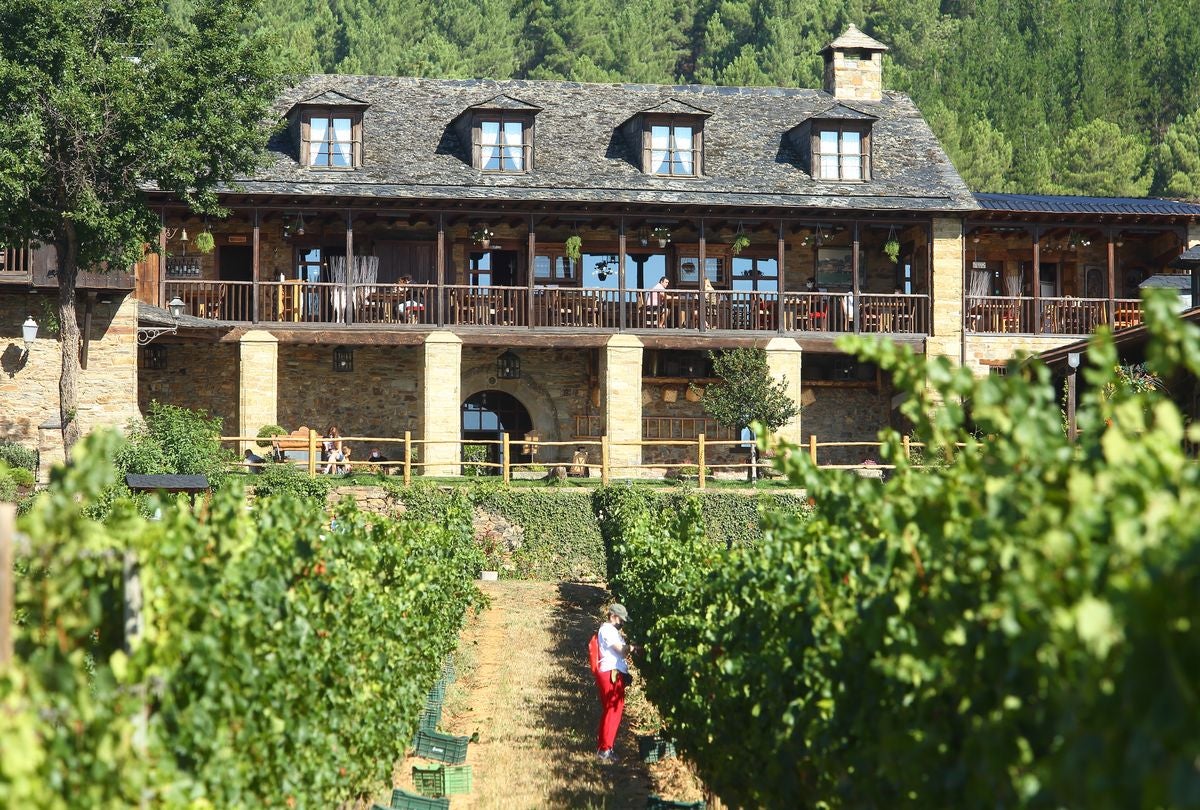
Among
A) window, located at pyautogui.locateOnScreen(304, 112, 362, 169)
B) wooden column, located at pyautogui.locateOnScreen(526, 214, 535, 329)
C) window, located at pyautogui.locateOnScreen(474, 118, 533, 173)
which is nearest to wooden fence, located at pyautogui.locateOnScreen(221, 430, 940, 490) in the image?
wooden column, located at pyautogui.locateOnScreen(526, 214, 535, 329)

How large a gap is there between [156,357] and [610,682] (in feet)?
56.7

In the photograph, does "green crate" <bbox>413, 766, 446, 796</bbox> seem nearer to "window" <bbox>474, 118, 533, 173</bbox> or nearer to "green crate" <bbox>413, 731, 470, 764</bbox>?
"green crate" <bbox>413, 731, 470, 764</bbox>

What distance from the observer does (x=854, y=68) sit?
31.4 m

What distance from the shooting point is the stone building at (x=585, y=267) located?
2656 centimetres

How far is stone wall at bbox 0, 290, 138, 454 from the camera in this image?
23.5 m

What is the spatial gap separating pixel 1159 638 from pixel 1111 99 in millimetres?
53980

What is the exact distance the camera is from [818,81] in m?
55.5

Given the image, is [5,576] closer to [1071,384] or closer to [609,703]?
[609,703]

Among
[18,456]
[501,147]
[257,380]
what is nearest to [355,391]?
[257,380]

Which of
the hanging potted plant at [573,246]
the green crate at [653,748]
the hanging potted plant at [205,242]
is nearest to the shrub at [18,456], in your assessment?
the hanging potted plant at [205,242]

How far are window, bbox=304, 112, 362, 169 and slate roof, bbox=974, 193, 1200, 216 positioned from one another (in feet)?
36.0

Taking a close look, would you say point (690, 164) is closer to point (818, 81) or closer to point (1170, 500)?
point (1170, 500)

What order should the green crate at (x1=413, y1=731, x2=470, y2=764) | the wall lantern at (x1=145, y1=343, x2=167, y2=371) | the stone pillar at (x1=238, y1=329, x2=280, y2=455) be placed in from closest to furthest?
the green crate at (x1=413, y1=731, x2=470, y2=764) → the stone pillar at (x1=238, y1=329, x2=280, y2=455) → the wall lantern at (x1=145, y1=343, x2=167, y2=371)

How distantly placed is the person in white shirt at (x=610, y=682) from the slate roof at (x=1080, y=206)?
17.5 meters
